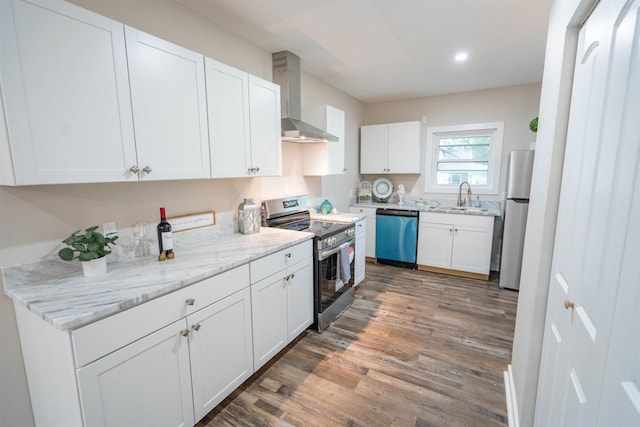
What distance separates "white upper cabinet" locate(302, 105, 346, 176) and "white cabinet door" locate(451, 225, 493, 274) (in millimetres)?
1916

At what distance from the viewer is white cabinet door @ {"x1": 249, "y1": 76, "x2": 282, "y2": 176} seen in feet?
7.13

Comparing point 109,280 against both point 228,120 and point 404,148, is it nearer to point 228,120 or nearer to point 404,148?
point 228,120

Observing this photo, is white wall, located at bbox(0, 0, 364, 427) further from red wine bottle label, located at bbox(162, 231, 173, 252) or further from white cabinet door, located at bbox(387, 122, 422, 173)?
white cabinet door, located at bbox(387, 122, 422, 173)

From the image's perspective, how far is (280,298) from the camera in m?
2.11

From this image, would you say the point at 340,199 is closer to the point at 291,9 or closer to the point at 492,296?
the point at 492,296

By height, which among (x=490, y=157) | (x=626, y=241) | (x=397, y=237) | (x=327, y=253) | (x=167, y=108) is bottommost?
(x=397, y=237)

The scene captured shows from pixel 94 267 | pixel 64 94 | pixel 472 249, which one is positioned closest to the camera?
pixel 64 94

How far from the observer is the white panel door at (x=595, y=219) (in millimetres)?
708

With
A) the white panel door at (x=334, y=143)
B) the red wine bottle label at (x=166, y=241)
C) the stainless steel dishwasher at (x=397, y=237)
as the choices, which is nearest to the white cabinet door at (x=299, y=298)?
the red wine bottle label at (x=166, y=241)

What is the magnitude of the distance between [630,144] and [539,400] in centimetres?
128

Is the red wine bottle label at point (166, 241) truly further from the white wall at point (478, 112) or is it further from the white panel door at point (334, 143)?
the white wall at point (478, 112)

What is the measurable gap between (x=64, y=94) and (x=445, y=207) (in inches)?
163

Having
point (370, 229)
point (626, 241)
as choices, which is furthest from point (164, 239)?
point (370, 229)

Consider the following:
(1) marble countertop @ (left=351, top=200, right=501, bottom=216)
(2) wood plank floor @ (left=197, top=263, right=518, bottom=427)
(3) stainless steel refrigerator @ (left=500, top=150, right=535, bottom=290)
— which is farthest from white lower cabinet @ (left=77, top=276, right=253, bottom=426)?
(3) stainless steel refrigerator @ (left=500, top=150, right=535, bottom=290)
